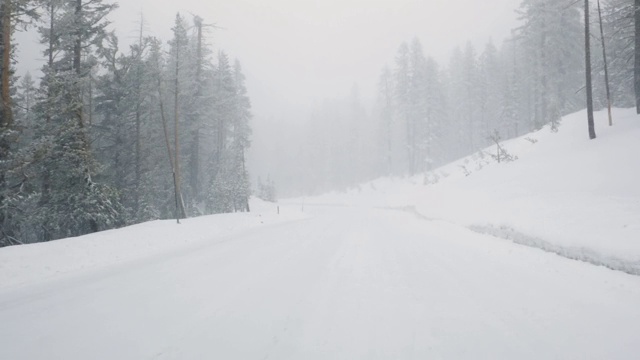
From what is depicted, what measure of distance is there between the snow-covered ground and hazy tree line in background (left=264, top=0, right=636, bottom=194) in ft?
46.9

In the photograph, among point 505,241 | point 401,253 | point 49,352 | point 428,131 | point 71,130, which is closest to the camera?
point 49,352

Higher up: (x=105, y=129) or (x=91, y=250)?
(x=105, y=129)

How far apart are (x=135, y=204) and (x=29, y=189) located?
951 cm

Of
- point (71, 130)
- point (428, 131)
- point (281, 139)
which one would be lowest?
point (71, 130)

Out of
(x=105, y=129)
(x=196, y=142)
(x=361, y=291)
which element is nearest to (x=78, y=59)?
(x=105, y=129)

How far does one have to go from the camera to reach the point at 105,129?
Answer: 20.3m

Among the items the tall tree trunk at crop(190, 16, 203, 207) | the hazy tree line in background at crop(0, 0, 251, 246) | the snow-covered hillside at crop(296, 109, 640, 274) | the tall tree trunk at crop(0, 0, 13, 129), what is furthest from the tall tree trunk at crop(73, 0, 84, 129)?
the snow-covered hillside at crop(296, 109, 640, 274)

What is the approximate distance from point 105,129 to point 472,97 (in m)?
51.2

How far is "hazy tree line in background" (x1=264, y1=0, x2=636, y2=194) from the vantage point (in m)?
27.4

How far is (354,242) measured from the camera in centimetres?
1069

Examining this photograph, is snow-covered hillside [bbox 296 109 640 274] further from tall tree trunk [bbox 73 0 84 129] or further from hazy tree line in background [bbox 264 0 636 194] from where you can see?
tall tree trunk [bbox 73 0 84 129]

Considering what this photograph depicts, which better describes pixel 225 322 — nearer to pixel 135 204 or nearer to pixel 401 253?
pixel 401 253

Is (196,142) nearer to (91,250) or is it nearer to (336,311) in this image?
(91,250)

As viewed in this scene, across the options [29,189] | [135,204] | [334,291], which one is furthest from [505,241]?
[135,204]
